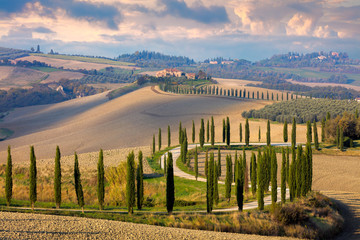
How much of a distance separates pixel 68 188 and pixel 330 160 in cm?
4646

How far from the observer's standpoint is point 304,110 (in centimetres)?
11625

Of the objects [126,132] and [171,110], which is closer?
[126,132]

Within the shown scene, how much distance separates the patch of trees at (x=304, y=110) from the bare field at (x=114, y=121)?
513cm

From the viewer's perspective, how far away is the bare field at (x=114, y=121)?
336ft

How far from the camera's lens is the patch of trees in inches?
4292

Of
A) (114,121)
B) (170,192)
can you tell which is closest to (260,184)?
(170,192)

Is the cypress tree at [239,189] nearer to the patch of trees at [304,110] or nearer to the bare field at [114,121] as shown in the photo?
the bare field at [114,121]

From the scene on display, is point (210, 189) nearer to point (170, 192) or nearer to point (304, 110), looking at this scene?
point (170, 192)

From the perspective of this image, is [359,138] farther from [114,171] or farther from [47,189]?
[47,189]

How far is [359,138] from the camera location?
268 ft

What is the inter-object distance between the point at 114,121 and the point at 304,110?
213 feet

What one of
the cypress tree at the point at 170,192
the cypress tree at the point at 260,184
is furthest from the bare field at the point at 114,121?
the cypress tree at the point at 170,192

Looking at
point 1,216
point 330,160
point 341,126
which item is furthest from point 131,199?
point 341,126

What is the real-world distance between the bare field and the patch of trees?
5.13 meters
